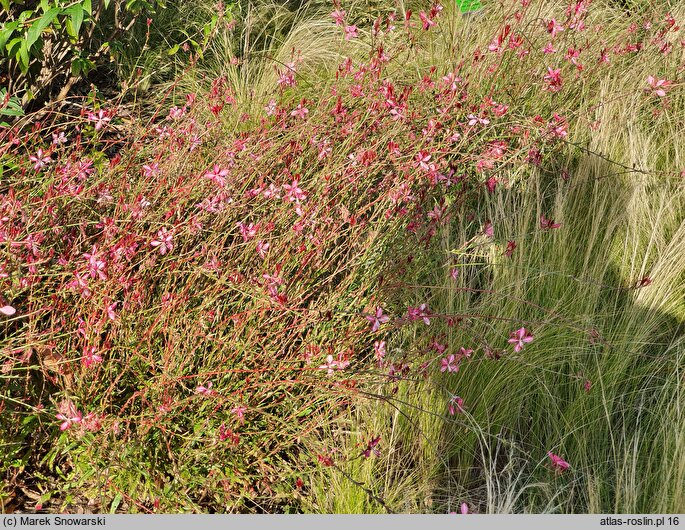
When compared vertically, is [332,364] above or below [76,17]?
below

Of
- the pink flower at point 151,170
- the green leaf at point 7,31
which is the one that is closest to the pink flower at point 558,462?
the pink flower at point 151,170

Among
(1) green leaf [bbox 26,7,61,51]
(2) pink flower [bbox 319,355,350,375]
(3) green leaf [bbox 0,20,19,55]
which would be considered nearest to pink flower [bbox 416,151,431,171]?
(2) pink flower [bbox 319,355,350,375]

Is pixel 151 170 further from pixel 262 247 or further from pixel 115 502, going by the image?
pixel 115 502

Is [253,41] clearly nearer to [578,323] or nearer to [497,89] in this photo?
[497,89]

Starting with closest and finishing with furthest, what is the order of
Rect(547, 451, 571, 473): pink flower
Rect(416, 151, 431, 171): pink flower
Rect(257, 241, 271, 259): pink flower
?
1. Rect(547, 451, 571, 473): pink flower
2. Rect(257, 241, 271, 259): pink flower
3. Rect(416, 151, 431, 171): pink flower

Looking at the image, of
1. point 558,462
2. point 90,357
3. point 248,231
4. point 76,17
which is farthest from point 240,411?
point 76,17

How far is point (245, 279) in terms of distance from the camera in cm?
249

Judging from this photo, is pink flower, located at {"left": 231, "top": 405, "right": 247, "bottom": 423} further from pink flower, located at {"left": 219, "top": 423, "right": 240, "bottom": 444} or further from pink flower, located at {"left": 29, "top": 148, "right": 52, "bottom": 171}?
pink flower, located at {"left": 29, "top": 148, "right": 52, "bottom": 171}

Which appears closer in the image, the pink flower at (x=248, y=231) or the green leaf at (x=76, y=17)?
the pink flower at (x=248, y=231)

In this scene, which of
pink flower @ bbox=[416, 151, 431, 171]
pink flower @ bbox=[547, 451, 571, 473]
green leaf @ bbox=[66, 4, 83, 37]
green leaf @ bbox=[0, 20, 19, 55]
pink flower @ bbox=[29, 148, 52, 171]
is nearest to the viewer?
pink flower @ bbox=[547, 451, 571, 473]

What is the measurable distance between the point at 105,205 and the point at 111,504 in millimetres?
1039

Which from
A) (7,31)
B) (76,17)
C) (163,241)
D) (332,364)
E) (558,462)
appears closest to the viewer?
(558,462)

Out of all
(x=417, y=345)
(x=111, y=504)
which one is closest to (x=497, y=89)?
(x=417, y=345)

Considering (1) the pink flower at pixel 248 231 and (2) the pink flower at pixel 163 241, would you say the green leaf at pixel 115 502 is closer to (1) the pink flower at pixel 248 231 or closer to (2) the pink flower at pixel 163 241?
(2) the pink flower at pixel 163 241
